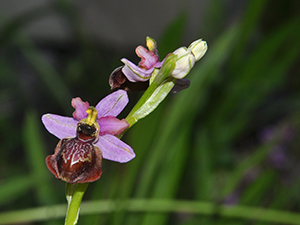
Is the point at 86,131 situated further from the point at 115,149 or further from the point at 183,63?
the point at 183,63

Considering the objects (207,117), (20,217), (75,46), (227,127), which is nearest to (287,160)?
(227,127)

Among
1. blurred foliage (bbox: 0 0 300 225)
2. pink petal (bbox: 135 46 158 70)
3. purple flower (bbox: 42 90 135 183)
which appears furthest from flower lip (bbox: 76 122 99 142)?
blurred foliage (bbox: 0 0 300 225)

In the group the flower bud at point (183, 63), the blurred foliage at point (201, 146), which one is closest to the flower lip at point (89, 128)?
the flower bud at point (183, 63)

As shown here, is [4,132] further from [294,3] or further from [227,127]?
[294,3]

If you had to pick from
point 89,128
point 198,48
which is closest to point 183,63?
point 198,48

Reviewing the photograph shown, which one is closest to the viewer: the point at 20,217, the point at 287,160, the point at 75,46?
the point at 20,217
